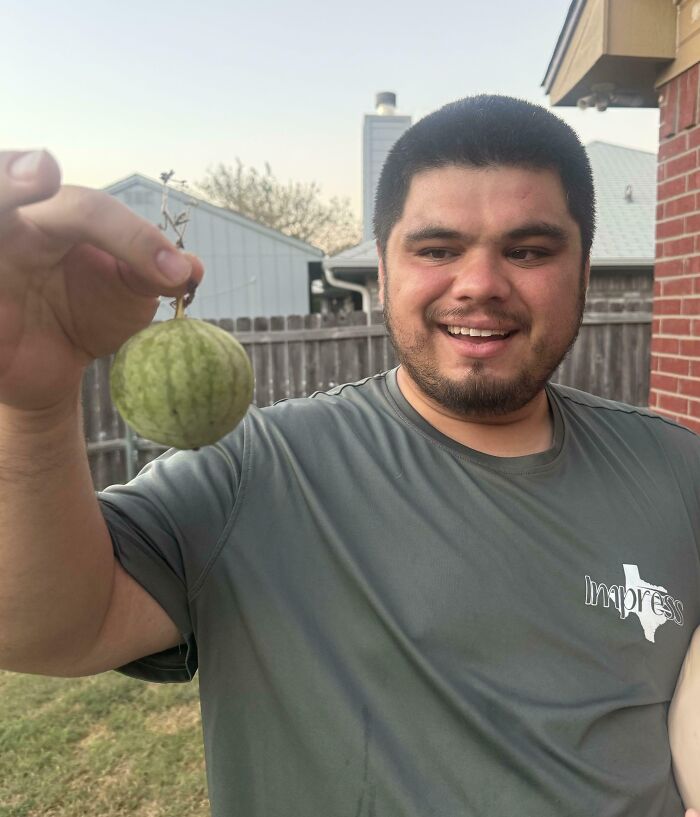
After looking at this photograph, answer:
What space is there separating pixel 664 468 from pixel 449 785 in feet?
3.62

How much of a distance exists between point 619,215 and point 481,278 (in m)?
12.2

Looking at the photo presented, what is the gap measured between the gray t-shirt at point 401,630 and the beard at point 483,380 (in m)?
0.18

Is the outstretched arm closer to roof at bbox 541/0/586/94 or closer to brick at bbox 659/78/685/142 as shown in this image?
brick at bbox 659/78/685/142

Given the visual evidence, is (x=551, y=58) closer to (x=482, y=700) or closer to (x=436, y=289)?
(x=436, y=289)

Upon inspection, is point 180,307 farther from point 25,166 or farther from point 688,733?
point 688,733

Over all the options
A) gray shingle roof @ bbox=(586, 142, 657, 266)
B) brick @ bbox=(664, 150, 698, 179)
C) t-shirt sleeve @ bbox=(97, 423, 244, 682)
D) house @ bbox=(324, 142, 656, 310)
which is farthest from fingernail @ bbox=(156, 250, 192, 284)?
gray shingle roof @ bbox=(586, 142, 657, 266)

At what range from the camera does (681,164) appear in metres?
3.46

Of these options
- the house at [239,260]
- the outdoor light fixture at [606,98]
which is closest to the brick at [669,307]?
the outdoor light fixture at [606,98]

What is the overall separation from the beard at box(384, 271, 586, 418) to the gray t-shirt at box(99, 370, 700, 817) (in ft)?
0.58

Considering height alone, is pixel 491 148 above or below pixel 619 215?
below

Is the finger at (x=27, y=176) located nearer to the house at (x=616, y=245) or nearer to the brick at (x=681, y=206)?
the brick at (x=681, y=206)

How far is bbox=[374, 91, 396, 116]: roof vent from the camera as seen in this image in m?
15.7

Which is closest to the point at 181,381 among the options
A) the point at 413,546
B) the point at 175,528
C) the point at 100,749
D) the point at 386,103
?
the point at 175,528

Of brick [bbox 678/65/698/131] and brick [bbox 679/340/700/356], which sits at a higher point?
brick [bbox 678/65/698/131]
